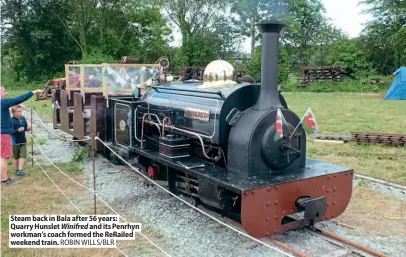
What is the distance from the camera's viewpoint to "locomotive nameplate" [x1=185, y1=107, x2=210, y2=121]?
5.33 meters

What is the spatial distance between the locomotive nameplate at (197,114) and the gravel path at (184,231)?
130cm

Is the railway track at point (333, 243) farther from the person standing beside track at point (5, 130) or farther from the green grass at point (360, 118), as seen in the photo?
the green grass at point (360, 118)

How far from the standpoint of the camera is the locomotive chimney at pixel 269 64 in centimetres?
478

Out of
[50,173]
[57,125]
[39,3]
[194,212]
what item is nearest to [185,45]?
[39,3]

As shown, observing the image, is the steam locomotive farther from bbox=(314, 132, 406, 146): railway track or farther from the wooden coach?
A: bbox=(314, 132, 406, 146): railway track

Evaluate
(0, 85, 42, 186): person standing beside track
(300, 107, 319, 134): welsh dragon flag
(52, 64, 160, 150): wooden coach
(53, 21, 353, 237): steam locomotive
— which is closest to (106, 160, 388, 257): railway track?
(53, 21, 353, 237): steam locomotive

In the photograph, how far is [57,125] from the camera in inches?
420

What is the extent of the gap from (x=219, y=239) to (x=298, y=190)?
3.55 ft

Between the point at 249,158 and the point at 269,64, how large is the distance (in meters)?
1.09

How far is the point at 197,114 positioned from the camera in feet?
18.2

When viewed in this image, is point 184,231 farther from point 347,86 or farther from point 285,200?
point 347,86

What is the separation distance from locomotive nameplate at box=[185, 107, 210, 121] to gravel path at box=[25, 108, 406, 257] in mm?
1300

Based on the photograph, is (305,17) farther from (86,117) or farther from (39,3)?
(39,3)

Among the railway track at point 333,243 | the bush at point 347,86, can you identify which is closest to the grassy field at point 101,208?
the railway track at point 333,243
